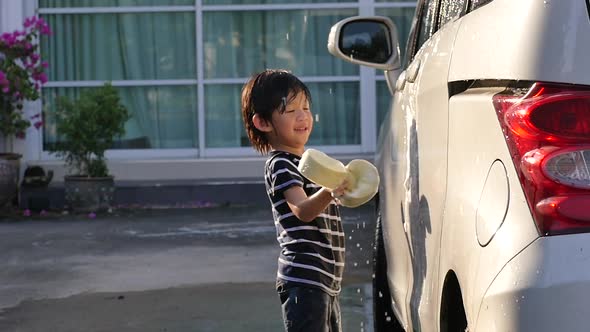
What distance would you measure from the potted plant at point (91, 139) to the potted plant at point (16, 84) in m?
0.43

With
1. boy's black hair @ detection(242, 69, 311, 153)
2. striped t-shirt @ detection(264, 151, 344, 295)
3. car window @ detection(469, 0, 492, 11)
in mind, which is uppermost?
A: car window @ detection(469, 0, 492, 11)

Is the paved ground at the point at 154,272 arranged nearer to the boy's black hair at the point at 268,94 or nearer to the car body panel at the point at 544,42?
→ the boy's black hair at the point at 268,94

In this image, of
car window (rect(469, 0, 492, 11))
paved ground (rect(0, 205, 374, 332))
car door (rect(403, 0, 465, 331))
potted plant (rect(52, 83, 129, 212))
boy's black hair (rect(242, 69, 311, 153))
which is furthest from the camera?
potted plant (rect(52, 83, 129, 212))

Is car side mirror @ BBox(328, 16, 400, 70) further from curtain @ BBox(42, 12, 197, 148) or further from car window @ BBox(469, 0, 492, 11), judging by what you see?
curtain @ BBox(42, 12, 197, 148)

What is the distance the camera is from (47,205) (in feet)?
34.9

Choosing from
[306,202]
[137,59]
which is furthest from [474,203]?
[137,59]

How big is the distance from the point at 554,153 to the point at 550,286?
285mm

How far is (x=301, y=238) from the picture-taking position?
3.67 meters

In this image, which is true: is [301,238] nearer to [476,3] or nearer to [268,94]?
[268,94]

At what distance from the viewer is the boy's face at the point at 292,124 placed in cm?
369

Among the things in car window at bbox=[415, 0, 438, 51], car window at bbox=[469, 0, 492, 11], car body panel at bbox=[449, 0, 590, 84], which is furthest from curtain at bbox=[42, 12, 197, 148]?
car body panel at bbox=[449, 0, 590, 84]

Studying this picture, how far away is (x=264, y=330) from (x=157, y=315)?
0.72 meters

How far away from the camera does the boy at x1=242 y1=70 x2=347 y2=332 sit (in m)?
3.62

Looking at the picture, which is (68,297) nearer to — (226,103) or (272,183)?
(272,183)
